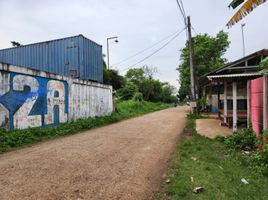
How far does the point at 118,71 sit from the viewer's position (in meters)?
34.1

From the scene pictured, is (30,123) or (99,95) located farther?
(99,95)

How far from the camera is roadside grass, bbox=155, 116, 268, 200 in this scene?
3.57 metres

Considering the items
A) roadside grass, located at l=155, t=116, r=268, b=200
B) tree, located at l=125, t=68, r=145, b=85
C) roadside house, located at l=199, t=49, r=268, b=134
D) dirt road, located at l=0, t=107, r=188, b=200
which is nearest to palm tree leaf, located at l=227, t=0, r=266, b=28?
roadside house, located at l=199, t=49, r=268, b=134

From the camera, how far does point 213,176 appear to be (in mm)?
4348

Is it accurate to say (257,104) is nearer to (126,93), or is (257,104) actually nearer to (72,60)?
(72,60)

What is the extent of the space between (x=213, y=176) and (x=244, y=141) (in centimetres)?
306

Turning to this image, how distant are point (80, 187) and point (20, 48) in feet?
55.3

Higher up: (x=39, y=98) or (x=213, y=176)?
(x=39, y=98)

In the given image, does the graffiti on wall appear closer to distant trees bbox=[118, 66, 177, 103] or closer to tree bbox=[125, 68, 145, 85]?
distant trees bbox=[118, 66, 177, 103]

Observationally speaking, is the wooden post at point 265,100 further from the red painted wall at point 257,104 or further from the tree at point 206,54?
the tree at point 206,54

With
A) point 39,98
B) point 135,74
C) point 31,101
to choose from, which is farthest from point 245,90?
point 135,74

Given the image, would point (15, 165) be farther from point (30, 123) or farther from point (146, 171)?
point (30, 123)

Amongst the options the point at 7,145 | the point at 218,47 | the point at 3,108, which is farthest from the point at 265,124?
the point at 218,47

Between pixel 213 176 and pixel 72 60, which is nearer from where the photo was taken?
pixel 213 176
